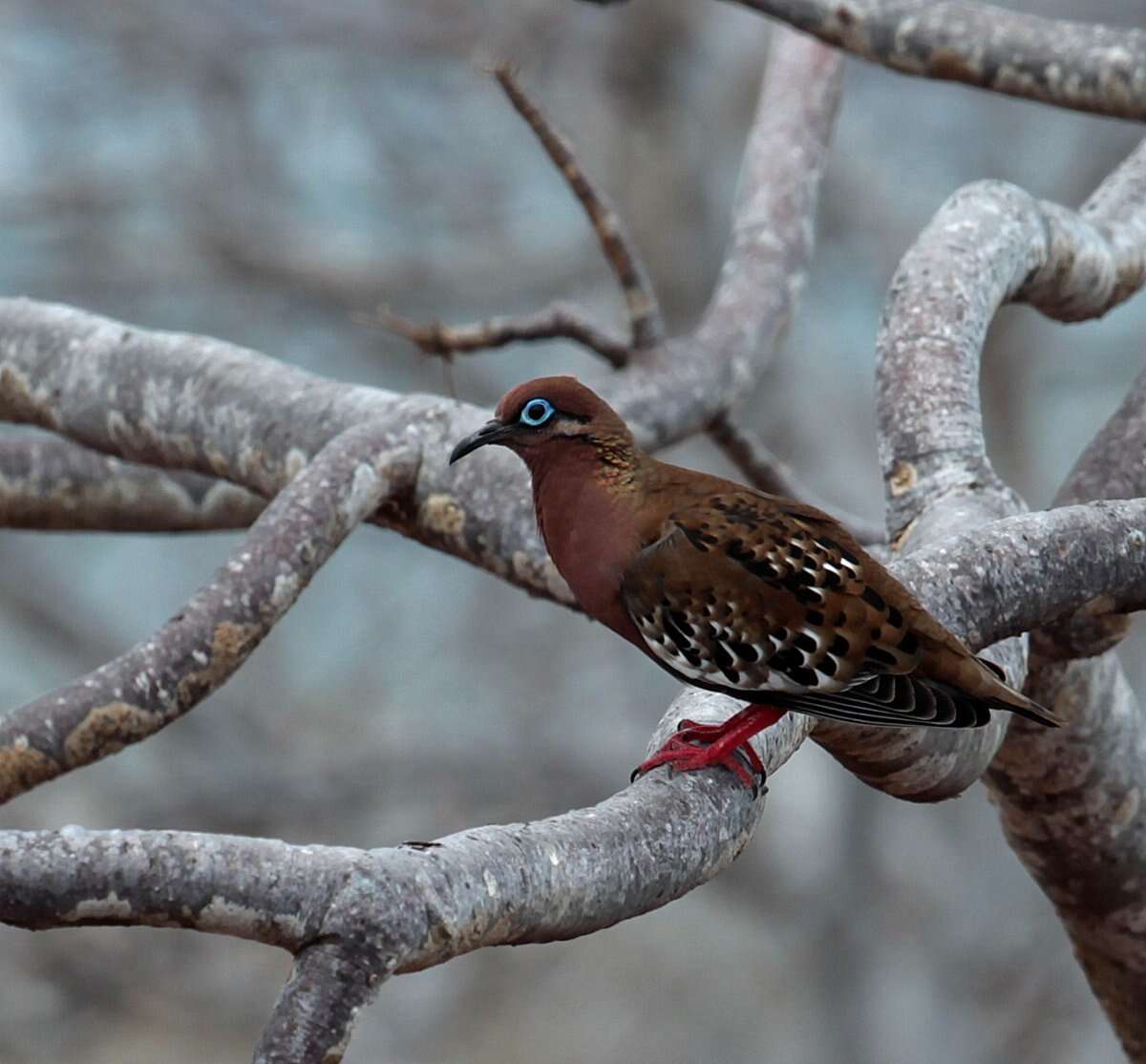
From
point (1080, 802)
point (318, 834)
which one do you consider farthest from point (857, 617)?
point (318, 834)

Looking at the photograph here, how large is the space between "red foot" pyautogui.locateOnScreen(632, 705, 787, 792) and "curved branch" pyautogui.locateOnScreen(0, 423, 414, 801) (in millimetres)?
899

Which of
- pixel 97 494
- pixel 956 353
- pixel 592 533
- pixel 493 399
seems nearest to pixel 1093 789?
pixel 956 353

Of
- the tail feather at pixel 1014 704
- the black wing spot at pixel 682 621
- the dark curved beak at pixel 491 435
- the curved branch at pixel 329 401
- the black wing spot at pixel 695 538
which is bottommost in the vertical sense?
the tail feather at pixel 1014 704

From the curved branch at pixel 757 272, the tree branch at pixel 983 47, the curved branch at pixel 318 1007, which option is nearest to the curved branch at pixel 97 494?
the curved branch at pixel 757 272

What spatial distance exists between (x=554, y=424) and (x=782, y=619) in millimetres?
563

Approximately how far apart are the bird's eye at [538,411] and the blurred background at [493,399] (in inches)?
250

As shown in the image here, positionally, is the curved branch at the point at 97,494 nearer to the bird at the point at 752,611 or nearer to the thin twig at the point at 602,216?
the thin twig at the point at 602,216

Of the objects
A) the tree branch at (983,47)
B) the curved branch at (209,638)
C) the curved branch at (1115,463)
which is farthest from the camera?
the tree branch at (983,47)

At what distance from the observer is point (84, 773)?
9766 mm

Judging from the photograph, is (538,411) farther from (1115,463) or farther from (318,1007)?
(1115,463)

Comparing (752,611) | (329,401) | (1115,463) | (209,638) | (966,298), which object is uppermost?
(329,401)

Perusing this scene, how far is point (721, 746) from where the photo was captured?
2555mm

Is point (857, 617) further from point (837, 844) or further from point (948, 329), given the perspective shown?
point (837, 844)

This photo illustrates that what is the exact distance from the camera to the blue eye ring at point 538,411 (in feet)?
9.80
